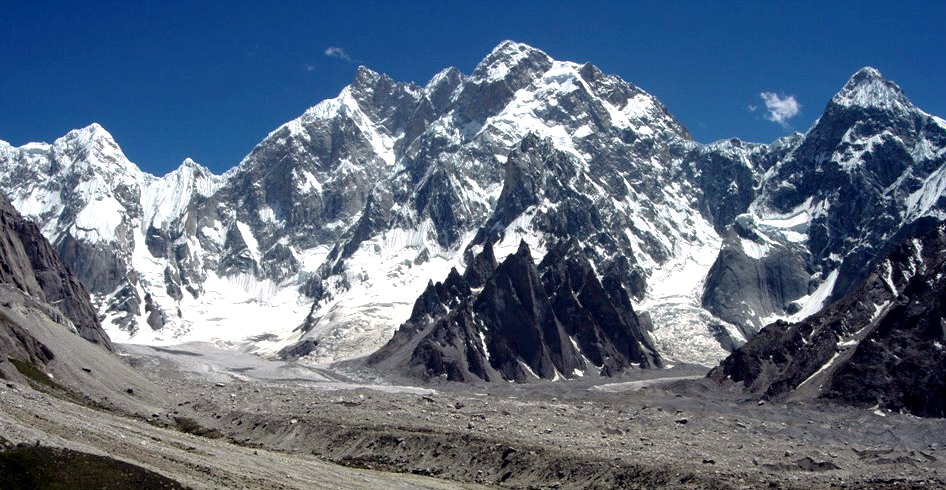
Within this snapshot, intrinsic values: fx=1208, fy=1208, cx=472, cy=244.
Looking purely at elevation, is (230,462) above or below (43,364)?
below

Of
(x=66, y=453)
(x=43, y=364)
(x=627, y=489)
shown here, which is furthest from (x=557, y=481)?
(x=43, y=364)

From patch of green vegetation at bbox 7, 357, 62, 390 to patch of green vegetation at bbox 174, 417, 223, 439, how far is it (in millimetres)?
18748

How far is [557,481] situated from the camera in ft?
485

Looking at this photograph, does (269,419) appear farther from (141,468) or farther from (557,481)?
(141,468)

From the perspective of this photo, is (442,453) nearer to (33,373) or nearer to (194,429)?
(194,429)

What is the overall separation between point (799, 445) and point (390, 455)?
216 ft

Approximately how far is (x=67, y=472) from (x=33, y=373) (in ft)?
280

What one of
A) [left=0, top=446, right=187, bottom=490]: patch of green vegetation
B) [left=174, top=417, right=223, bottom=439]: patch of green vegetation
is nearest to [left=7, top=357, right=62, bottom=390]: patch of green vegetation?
[left=174, top=417, right=223, bottom=439]: patch of green vegetation

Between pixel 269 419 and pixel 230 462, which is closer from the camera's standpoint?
pixel 230 462

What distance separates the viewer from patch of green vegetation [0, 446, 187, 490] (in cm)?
9000

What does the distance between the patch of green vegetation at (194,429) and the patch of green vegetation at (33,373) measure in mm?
18748

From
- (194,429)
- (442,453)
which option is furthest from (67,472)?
(194,429)

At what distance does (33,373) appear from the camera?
172500 millimetres

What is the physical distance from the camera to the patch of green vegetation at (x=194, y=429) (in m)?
175
